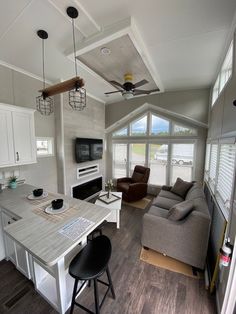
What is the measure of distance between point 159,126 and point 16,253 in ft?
14.4

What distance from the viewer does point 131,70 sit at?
2549 millimetres

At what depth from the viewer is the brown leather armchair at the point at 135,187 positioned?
3.77m

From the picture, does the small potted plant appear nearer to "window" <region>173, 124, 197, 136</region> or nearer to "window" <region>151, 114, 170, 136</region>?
"window" <region>151, 114, 170, 136</region>

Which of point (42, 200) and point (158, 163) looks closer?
point (42, 200)

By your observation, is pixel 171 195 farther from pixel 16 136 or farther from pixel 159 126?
pixel 16 136

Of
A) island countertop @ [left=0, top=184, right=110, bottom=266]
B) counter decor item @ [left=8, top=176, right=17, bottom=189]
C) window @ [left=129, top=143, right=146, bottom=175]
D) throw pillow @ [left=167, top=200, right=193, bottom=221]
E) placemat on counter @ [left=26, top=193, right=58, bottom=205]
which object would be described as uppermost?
window @ [left=129, top=143, right=146, bottom=175]

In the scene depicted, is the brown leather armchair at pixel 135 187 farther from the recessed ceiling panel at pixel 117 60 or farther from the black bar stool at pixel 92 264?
the recessed ceiling panel at pixel 117 60

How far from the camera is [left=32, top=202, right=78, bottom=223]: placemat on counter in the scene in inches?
56.7

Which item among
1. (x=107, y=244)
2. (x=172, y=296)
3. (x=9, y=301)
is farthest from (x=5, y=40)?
(x=172, y=296)

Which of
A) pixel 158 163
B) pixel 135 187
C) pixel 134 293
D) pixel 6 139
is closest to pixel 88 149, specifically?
pixel 135 187

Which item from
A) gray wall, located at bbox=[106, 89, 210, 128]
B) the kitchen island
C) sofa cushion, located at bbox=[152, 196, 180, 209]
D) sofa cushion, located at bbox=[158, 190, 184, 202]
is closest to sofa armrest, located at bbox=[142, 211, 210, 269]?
sofa cushion, located at bbox=[152, 196, 180, 209]

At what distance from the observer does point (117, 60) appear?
225cm

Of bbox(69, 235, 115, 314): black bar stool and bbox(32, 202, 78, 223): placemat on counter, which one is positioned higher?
bbox(32, 202, 78, 223): placemat on counter

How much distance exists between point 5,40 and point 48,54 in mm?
537
